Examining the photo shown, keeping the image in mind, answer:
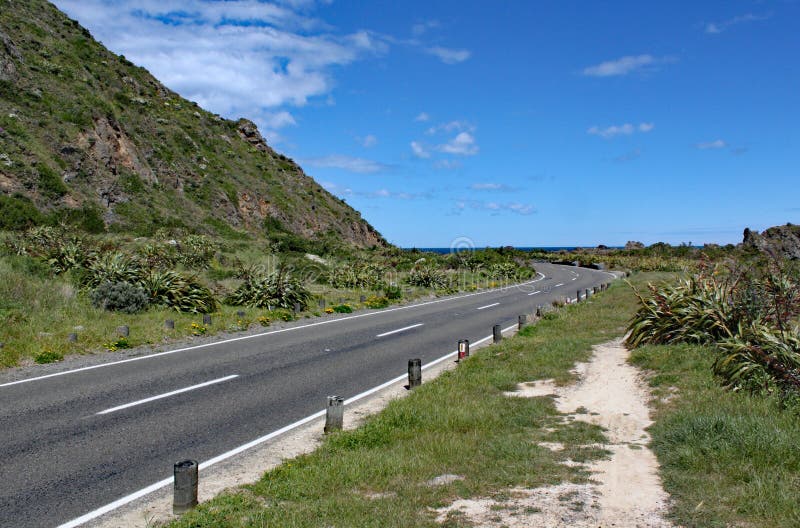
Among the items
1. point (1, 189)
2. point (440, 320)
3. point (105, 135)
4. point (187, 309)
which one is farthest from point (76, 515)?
point (105, 135)

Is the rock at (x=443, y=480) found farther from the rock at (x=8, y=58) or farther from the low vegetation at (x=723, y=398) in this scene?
the rock at (x=8, y=58)

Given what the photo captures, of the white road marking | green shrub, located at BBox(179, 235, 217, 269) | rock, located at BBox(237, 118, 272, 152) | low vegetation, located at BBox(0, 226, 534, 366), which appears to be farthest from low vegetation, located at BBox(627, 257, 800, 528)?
→ rock, located at BBox(237, 118, 272, 152)

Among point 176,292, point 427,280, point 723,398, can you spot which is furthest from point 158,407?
point 427,280

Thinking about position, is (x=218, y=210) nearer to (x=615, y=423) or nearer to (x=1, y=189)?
(x=1, y=189)

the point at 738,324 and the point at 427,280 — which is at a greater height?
the point at 427,280

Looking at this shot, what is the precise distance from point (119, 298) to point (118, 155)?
2803 cm

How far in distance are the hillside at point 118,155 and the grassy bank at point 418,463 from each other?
2568 cm

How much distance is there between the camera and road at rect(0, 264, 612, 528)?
19.0 ft

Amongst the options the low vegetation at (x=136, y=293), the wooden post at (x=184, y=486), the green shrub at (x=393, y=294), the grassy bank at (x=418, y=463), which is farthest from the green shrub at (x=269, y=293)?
the wooden post at (x=184, y=486)

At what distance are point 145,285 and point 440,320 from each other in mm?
10154

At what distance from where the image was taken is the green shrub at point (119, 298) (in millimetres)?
15766

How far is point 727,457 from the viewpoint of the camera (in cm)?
567

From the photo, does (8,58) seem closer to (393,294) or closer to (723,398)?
(393,294)

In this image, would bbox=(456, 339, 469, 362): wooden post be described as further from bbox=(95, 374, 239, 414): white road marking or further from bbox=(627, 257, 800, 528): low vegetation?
bbox=(95, 374, 239, 414): white road marking
